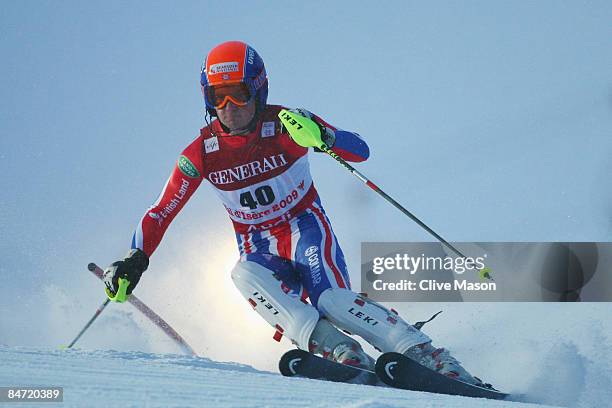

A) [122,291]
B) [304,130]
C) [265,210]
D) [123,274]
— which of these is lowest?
[122,291]

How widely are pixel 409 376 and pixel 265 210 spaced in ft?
5.89

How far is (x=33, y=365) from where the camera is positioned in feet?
15.0

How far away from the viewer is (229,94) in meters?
6.10

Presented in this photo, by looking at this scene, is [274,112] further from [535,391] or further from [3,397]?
[3,397]

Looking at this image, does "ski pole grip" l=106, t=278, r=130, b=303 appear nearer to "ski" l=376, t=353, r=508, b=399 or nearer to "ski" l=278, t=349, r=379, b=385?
"ski" l=278, t=349, r=379, b=385

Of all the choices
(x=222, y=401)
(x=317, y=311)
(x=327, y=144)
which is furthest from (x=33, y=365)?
(x=327, y=144)

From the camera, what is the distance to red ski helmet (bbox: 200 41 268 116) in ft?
20.0

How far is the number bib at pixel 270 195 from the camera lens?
6371mm

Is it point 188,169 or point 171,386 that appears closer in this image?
point 171,386

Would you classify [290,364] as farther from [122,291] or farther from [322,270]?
[122,291]

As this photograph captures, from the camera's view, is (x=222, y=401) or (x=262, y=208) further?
(x=262, y=208)

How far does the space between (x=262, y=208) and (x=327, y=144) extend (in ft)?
2.52

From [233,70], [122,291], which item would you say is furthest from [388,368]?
[233,70]

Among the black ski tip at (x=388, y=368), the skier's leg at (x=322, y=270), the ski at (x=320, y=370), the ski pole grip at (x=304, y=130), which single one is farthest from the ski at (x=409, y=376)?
the ski pole grip at (x=304, y=130)
